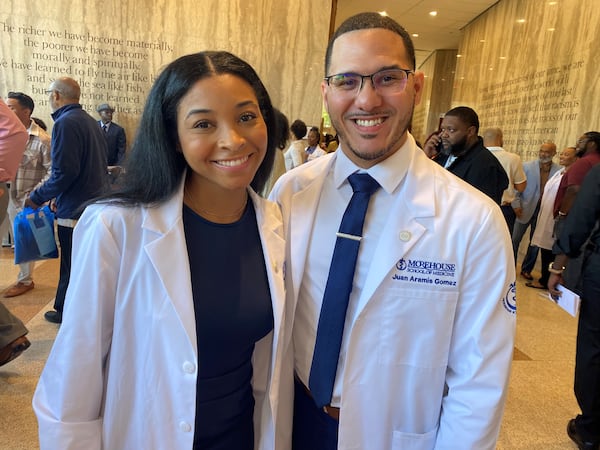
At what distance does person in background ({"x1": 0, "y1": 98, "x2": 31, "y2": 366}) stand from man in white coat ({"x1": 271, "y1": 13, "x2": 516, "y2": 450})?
7.87 feet


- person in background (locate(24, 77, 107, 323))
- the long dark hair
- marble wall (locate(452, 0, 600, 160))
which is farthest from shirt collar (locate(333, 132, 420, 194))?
marble wall (locate(452, 0, 600, 160))

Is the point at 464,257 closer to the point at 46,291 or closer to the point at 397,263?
the point at 397,263

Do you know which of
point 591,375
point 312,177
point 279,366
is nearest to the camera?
point 279,366

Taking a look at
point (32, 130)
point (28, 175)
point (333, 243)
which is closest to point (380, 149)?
point (333, 243)

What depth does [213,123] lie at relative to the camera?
1226mm

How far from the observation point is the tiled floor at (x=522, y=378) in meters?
2.64

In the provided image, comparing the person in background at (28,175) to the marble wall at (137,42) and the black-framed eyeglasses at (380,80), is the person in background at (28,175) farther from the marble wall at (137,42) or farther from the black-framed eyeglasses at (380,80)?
the black-framed eyeglasses at (380,80)

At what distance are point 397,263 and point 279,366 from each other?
52 centimetres

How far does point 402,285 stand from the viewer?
129cm

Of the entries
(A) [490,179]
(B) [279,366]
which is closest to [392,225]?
(B) [279,366]

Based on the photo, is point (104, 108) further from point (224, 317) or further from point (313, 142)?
point (224, 317)

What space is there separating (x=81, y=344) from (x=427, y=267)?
1027 millimetres

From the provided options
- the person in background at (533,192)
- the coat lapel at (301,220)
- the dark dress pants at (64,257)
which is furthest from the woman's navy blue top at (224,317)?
the person in background at (533,192)

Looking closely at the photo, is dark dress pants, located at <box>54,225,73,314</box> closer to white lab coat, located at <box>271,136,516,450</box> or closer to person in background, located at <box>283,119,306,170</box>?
white lab coat, located at <box>271,136,516,450</box>
